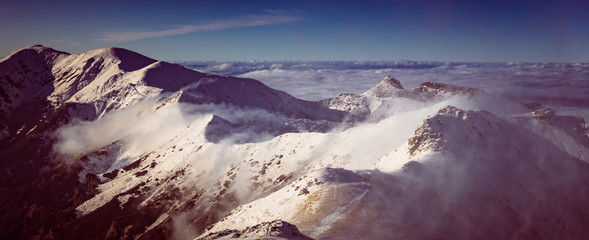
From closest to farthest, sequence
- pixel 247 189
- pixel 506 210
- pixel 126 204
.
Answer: pixel 506 210, pixel 247 189, pixel 126 204

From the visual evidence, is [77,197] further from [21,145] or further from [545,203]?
[545,203]

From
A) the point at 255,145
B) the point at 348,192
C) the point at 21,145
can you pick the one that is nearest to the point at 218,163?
the point at 255,145

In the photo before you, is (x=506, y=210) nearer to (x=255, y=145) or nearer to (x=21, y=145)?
(x=255, y=145)

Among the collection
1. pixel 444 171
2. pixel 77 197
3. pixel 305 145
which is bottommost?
pixel 77 197

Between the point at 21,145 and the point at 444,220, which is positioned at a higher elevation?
the point at 444,220

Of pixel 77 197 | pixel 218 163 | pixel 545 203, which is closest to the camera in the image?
pixel 545 203

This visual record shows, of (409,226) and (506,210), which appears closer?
(409,226)

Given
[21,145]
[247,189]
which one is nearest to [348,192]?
[247,189]
